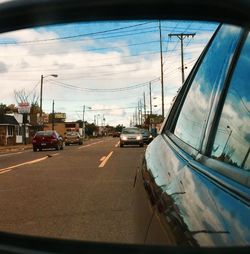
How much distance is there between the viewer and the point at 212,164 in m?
2.41

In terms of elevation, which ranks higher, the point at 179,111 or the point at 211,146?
the point at 179,111

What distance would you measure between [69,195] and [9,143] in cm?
5983

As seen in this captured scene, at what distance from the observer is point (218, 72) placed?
286cm

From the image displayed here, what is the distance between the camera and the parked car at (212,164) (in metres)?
1.78

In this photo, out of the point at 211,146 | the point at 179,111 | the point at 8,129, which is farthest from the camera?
the point at 8,129

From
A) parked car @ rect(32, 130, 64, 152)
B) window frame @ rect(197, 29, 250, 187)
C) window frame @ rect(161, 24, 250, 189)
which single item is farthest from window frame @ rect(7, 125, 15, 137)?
window frame @ rect(197, 29, 250, 187)

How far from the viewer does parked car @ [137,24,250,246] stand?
1.78 metres

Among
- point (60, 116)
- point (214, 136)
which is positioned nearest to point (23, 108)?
point (60, 116)

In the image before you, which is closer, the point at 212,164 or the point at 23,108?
the point at 212,164

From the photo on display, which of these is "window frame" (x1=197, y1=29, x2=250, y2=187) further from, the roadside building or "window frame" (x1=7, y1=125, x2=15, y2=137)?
"window frame" (x1=7, y1=125, x2=15, y2=137)

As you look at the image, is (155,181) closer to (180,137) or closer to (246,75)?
(180,137)

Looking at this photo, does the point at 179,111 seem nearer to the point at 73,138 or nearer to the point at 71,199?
the point at 71,199

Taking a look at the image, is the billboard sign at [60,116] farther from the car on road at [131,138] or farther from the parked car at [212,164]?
the parked car at [212,164]

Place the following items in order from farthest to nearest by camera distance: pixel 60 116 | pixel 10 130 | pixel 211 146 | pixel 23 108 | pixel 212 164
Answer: pixel 60 116
pixel 23 108
pixel 10 130
pixel 211 146
pixel 212 164
